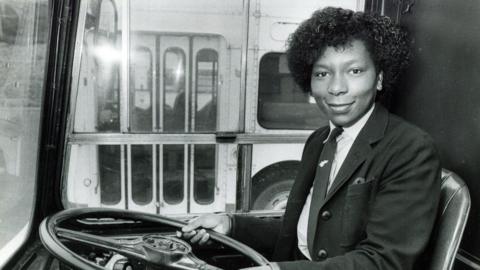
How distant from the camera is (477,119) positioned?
1.55 meters

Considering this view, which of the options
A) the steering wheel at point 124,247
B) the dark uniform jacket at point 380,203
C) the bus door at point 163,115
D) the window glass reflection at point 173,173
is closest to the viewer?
the steering wheel at point 124,247

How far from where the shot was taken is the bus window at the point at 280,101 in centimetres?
396

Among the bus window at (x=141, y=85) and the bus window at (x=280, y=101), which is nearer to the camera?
the bus window at (x=280, y=101)

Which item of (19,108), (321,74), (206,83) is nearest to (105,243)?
(321,74)

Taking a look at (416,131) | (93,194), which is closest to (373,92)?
(416,131)

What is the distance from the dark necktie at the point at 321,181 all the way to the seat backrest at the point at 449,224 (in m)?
0.38

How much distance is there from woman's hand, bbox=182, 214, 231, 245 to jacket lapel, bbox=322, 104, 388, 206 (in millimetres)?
434

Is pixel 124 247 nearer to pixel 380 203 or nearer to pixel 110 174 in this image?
pixel 380 203

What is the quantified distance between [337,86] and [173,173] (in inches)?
130

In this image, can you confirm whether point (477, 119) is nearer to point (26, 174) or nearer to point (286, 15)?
point (26, 174)

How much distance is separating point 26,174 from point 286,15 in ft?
8.86

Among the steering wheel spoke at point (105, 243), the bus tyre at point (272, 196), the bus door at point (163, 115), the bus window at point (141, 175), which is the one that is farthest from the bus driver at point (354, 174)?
the bus window at point (141, 175)

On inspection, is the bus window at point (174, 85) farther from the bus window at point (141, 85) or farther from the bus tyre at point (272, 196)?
the bus tyre at point (272, 196)

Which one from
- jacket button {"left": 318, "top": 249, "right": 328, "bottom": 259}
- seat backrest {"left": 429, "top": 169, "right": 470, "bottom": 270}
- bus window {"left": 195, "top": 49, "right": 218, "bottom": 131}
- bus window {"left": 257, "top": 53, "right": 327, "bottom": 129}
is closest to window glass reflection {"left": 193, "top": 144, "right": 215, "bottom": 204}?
bus window {"left": 195, "top": 49, "right": 218, "bottom": 131}
